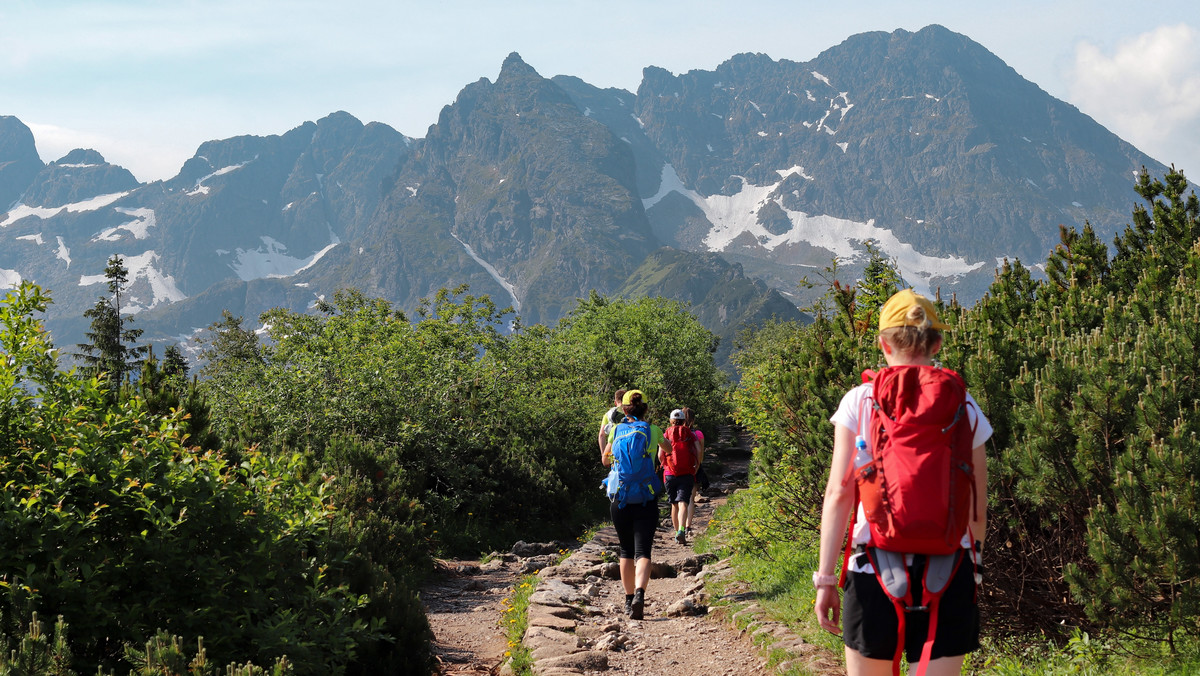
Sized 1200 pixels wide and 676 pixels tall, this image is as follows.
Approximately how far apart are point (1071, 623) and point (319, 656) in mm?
4938

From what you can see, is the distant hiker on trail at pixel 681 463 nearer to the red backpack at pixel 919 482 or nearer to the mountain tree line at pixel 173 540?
the mountain tree line at pixel 173 540

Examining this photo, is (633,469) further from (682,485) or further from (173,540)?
(682,485)

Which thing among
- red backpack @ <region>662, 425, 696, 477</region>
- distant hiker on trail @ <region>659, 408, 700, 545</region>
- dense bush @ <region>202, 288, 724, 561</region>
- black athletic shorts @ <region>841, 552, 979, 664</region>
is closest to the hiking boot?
dense bush @ <region>202, 288, 724, 561</region>

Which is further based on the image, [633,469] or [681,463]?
[681,463]

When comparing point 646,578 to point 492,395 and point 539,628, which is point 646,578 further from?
point 492,395

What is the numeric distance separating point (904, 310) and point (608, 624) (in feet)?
18.7

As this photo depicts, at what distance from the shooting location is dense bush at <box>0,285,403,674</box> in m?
4.49

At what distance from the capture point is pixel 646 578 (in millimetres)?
8375

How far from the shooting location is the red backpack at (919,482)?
3.05 metres

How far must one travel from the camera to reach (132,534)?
4797mm

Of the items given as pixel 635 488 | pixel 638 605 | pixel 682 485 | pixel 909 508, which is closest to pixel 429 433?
pixel 682 485

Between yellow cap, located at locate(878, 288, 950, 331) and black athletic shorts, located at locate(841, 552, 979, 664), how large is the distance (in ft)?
2.98

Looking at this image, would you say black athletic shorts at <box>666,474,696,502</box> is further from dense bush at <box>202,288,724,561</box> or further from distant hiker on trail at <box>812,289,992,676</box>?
distant hiker on trail at <box>812,289,992,676</box>

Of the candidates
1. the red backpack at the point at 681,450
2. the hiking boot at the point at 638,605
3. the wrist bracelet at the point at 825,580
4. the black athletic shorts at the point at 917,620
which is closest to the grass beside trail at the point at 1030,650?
the hiking boot at the point at 638,605
